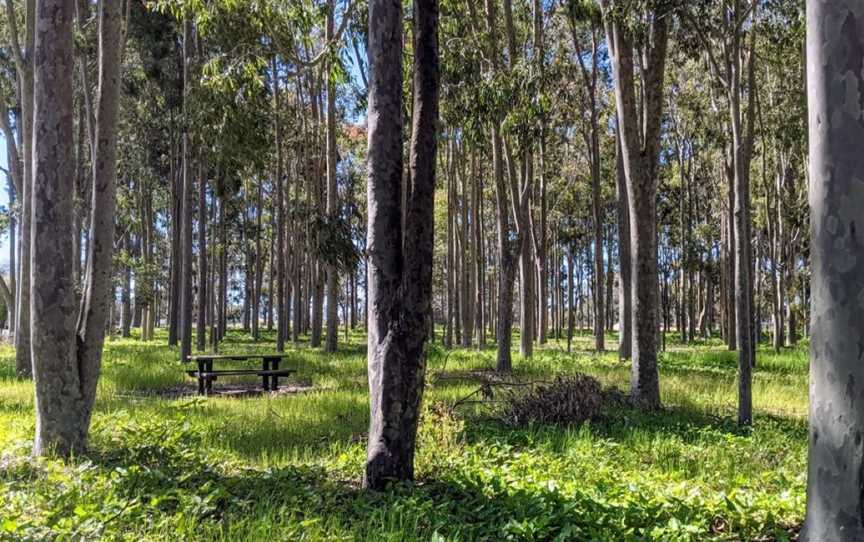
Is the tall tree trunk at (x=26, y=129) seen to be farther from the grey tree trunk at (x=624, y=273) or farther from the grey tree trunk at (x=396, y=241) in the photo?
the grey tree trunk at (x=624, y=273)

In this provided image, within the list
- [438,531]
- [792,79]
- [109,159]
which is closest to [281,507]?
[438,531]

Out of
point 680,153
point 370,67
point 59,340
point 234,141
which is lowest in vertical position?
point 59,340

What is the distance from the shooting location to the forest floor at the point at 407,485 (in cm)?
384

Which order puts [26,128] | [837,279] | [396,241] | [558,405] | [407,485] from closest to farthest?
[837,279] → [407,485] → [396,241] → [558,405] → [26,128]

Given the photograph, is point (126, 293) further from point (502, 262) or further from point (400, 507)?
point (400, 507)

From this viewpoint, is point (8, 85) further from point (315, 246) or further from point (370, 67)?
point (370, 67)

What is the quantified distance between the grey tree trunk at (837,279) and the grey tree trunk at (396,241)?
2682 mm

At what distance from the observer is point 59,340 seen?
18.5 feet

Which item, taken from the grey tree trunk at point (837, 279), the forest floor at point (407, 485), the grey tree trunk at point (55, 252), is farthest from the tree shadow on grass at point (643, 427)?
the grey tree trunk at point (55, 252)

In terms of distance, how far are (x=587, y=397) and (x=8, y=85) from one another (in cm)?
2281

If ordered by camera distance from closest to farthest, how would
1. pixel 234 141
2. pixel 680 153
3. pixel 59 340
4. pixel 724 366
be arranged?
pixel 59 340
pixel 234 141
pixel 724 366
pixel 680 153

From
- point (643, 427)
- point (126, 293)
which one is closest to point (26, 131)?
point (643, 427)

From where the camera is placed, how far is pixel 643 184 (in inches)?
351

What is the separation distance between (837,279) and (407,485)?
313 centimetres
